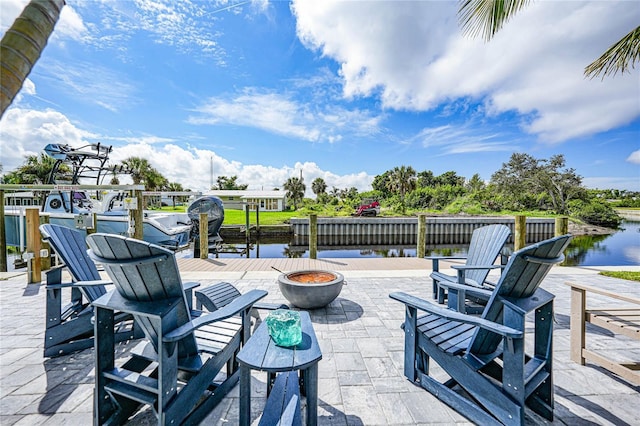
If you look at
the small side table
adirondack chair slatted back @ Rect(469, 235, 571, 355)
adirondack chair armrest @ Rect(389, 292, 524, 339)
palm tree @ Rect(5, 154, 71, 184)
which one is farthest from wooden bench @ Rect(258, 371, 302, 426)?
palm tree @ Rect(5, 154, 71, 184)

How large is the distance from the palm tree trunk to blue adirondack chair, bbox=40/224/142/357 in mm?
1775

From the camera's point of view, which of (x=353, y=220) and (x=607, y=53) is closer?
(x=607, y=53)

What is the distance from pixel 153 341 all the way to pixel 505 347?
1939 millimetres

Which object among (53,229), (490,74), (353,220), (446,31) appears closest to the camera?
(53,229)

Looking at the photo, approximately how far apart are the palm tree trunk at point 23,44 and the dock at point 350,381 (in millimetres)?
1882

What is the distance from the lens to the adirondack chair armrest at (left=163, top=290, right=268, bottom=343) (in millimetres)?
1230

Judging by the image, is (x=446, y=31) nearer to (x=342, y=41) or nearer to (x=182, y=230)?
(x=342, y=41)

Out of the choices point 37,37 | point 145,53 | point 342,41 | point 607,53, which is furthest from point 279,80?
point 37,37

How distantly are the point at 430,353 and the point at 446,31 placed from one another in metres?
5.83

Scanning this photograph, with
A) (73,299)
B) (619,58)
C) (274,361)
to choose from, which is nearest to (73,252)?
(73,299)

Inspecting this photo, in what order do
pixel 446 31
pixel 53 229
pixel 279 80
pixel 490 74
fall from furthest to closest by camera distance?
pixel 279 80
pixel 490 74
pixel 446 31
pixel 53 229

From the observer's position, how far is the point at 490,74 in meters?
7.25

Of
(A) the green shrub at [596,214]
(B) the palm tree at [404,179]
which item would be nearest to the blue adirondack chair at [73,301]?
(A) the green shrub at [596,214]

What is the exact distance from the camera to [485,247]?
335cm
